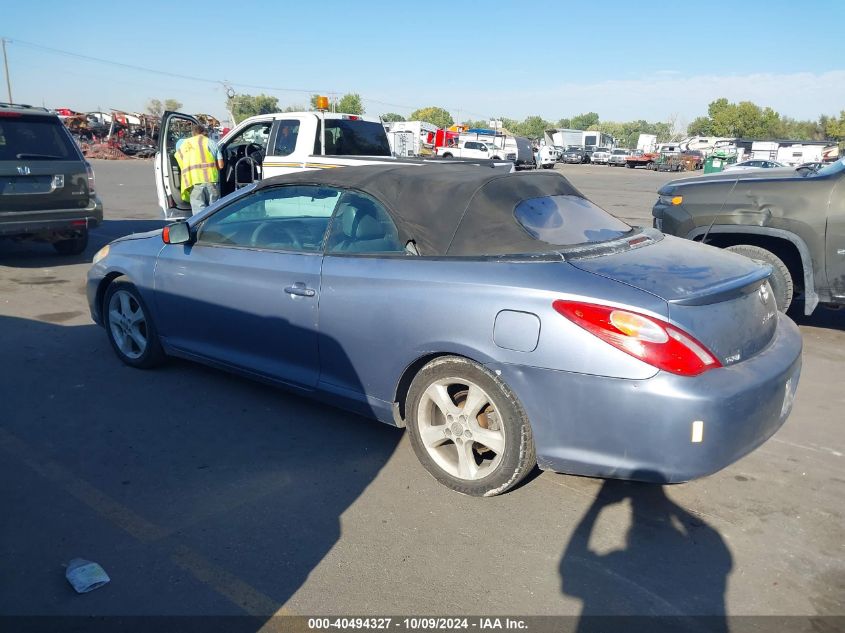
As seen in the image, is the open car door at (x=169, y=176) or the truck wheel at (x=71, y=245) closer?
the truck wheel at (x=71, y=245)

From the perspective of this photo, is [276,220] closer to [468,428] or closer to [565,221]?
[565,221]

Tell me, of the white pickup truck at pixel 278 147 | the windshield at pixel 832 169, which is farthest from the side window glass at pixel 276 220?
the white pickup truck at pixel 278 147

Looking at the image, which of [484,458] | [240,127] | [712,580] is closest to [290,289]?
[484,458]

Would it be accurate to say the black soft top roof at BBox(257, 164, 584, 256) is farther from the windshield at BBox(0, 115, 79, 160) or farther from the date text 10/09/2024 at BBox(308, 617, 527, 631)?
the windshield at BBox(0, 115, 79, 160)

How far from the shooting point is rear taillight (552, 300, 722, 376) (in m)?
2.88

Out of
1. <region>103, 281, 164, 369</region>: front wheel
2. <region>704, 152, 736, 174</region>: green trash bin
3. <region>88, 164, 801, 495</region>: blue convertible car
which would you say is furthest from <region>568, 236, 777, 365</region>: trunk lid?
<region>704, 152, 736, 174</region>: green trash bin

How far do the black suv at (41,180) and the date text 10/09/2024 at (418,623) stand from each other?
7.78 metres

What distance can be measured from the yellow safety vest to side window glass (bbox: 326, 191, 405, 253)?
6504 mm

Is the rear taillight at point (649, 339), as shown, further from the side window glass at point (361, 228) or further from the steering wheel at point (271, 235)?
the steering wheel at point (271, 235)

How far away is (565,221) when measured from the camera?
3854 mm

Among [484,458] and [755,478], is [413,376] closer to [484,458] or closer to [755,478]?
[484,458]

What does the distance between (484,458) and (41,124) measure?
8053mm

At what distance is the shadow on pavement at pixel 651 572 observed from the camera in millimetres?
2609

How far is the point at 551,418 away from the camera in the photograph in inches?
122
